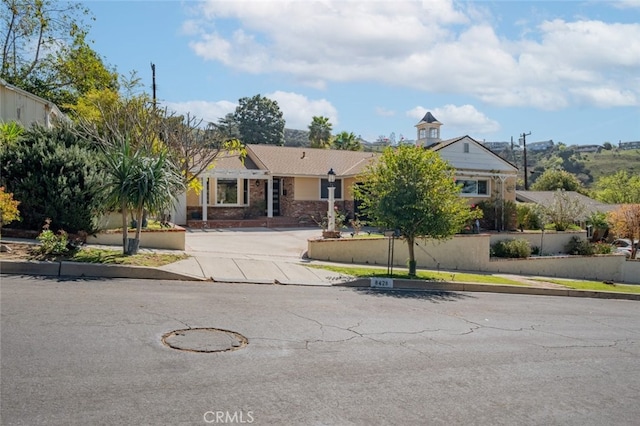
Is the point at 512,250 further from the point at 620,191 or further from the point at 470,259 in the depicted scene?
the point at 620,191

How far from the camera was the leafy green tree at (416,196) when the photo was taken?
46.8 ft

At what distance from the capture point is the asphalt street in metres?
4.65

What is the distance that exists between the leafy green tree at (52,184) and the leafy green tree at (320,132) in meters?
36.4

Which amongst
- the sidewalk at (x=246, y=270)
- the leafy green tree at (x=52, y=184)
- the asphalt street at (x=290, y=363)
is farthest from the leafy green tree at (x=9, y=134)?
the asphalt street at (x=290, y=363)

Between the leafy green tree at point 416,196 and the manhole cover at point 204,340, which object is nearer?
the manhole cover at point 204,340

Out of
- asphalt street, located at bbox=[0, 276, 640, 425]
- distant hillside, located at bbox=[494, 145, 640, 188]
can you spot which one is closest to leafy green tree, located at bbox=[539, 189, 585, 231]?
asphalt street, located at bbox=[0, 276, 640, 425]

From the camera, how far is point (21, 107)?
21297mm

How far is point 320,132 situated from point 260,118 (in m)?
16.1

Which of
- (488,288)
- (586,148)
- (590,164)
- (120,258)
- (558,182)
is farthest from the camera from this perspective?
(586,148)

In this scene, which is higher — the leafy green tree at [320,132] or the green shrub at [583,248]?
the leafy green tree at [320,132]

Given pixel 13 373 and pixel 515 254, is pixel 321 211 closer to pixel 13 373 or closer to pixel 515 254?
pixel 515 254

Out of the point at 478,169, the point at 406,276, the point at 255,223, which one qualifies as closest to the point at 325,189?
the point at 255,223

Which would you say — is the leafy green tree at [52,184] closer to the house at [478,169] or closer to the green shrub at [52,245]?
the green shrub at [52,245]

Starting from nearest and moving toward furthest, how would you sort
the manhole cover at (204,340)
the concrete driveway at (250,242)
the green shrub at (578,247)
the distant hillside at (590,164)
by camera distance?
the manhole cover at (204,340) < the concrete driveway at (250,242) < the green shrub at (578,247) < the distant hillside at (590,164)
